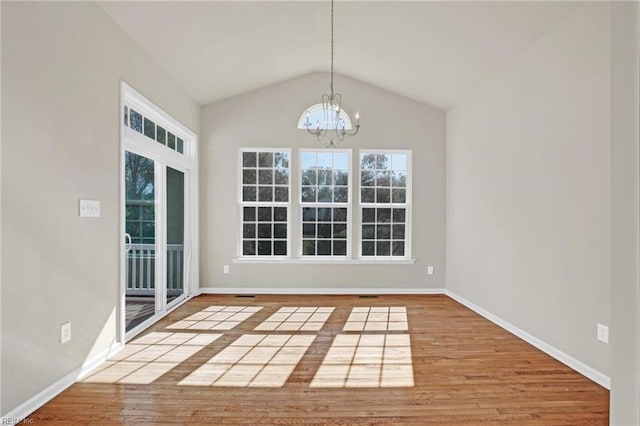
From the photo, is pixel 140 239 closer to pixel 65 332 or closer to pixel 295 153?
pixel 65 332

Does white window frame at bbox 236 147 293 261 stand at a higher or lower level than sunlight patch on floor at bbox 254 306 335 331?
higher

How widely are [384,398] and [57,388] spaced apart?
7.29 feet

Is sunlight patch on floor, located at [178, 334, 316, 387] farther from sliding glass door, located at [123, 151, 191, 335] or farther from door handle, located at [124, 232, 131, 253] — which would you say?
door handle, located at [124, 232, 131, 253]

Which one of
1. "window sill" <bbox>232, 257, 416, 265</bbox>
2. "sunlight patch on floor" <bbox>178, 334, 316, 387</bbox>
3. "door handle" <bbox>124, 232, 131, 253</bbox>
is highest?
"door handle" <bbox>124, 232, 131, 253</bbox>

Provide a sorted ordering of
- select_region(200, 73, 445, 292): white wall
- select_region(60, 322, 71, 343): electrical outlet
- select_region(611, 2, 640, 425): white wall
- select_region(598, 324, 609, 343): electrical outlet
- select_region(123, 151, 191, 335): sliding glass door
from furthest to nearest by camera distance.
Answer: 1. select_region(200, 73, 445, 292): white wall
2. select_region(123, 151, 191, 335): sliding glass door
3. select_region(598, 324, 609, 343): electrical outlet
4. select_region(60, 322, 71, 343): electrical outlet
5. select_region(611, 2, 640, 425): white wall

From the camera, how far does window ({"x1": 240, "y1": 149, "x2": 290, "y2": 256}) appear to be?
5.40 metres

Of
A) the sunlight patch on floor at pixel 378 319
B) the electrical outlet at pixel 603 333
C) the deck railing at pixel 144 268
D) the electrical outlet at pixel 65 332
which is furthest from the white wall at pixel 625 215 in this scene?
the deck railing at pixel 144 268

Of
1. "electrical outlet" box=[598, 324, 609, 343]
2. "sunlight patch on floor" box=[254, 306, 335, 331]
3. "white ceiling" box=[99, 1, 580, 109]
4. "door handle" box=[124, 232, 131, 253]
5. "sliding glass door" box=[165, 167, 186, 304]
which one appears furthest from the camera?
"sliding glass door" box=[165, 167, 186, 304]

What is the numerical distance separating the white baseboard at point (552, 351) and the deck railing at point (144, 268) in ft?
13.0

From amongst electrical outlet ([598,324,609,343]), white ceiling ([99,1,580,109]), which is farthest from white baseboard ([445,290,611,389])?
white ceiling ([99,1,580,109])

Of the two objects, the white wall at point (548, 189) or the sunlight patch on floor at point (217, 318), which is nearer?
the white wall at point (548, 189)

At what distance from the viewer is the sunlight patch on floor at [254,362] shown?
2.53 metres

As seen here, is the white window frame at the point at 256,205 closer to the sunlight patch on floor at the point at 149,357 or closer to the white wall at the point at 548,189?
the sunlight patch on floor at the point at 149,357

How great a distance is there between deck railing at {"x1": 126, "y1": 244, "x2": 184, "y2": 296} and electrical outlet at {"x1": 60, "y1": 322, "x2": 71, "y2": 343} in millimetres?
1030
